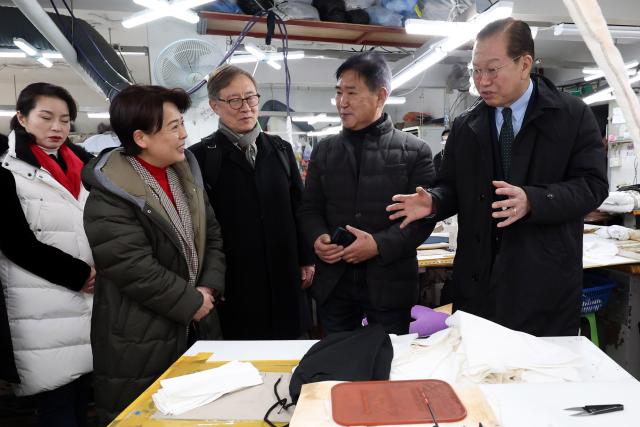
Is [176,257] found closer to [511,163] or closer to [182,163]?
[182,163]

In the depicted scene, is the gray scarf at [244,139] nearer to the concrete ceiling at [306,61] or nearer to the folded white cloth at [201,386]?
the folded white cloth at [201,386]

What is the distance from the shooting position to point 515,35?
153 centimetres

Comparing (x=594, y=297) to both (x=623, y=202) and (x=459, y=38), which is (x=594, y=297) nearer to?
(x=623, y=202)

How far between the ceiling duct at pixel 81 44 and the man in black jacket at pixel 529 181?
3.31 m

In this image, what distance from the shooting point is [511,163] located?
1.58m

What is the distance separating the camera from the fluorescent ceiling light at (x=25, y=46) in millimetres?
3800

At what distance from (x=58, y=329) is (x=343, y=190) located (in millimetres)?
1370

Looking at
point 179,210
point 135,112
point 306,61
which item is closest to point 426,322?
point 179,210

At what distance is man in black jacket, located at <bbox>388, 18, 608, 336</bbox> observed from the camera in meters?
1.52

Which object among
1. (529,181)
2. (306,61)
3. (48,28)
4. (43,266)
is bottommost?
(43,266)

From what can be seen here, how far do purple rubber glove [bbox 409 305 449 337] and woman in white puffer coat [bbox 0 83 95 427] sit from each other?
1666 millimetres

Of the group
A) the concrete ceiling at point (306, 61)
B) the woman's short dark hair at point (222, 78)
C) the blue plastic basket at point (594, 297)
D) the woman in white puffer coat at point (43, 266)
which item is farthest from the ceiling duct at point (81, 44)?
the blue plastic basket at point (594, 297)

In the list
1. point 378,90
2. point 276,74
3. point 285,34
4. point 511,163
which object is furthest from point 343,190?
point 276,74

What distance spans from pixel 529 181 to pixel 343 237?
737 millimetres
